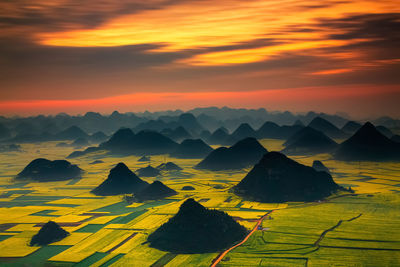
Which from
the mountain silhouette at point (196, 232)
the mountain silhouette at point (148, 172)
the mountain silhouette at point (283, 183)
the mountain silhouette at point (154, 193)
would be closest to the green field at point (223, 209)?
the mountain silhouette at point (196, 232)

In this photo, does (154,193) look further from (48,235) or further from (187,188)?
(48,235)

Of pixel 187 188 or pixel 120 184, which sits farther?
pixel 120 184

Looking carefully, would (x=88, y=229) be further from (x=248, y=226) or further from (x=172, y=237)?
(x=248, y=226)

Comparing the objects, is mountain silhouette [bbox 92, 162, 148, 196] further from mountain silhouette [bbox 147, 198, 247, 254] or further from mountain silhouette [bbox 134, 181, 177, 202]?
mountain silhouette [bbox 147, 198, 247, 254]

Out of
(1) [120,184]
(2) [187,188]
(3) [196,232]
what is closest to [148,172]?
(1) [120,184]

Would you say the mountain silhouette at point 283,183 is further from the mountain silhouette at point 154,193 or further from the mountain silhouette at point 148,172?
the mountain silhouette at point 148,172
